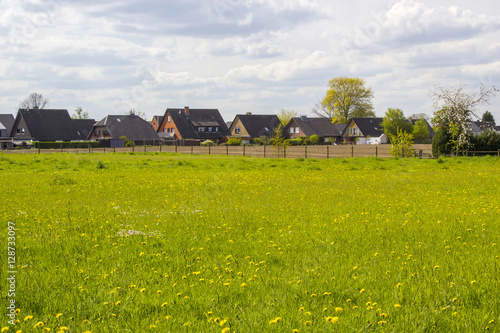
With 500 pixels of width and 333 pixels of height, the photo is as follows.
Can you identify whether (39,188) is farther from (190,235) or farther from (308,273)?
(308,273)

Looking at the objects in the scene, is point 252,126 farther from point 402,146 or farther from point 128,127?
point 402,146

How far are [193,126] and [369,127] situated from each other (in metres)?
42.4

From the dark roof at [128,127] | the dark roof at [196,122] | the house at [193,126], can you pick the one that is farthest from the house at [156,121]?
the dark roof at [128,127]

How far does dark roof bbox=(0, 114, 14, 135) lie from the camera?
110250mm

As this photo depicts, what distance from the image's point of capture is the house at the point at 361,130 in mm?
115438

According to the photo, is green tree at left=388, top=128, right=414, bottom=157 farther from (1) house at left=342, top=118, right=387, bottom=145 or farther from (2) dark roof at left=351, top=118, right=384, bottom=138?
(2) dark roof at left=351, top=118, right=384, bottom=138

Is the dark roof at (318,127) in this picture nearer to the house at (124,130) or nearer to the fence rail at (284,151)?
the house at (124,130)

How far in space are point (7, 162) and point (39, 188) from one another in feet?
59.7

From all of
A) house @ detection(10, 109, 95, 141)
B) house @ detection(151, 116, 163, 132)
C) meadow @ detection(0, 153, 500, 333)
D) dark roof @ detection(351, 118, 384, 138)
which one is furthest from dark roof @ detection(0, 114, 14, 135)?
meadow @ detection(0, 153, 500, 333)

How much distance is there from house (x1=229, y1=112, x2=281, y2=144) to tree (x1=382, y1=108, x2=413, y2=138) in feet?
87.7

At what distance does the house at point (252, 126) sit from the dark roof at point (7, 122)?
5154cm

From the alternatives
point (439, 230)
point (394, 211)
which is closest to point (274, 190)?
point (394, 211)

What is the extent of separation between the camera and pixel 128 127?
4094 inches

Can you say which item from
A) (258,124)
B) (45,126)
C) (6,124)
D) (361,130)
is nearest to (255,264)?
(45,126)
